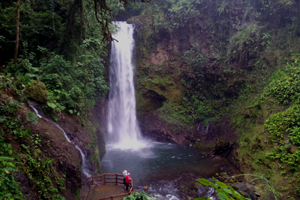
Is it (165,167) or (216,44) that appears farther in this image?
(216,44)

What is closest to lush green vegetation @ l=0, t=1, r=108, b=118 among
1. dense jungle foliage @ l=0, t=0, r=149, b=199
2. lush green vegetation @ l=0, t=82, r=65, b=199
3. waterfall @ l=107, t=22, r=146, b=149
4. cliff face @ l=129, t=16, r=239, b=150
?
dense jungle foliage @ l=0, t=0, r=149, b=199

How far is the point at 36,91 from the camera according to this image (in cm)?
649

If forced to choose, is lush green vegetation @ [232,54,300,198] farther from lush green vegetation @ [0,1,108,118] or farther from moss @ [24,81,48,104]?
moss @ [24,81,48,104]

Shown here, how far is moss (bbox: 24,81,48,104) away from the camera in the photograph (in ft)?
20.9

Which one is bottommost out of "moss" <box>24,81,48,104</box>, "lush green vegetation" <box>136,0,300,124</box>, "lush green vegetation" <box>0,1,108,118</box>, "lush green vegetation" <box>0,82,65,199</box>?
"lush green vegetation" <box>0,82,65,199</box>

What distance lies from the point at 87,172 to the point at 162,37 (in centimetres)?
1475

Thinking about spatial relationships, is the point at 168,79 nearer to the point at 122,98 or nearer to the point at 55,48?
the point at 122,98

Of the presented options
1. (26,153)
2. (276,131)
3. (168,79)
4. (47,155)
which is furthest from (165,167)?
(168,79)

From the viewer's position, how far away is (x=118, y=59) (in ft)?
54.9

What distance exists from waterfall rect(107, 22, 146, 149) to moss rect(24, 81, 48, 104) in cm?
977

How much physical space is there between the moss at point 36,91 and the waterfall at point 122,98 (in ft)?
32.0

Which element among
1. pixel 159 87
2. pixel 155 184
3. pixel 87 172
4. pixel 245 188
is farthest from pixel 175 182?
pixel 159 87

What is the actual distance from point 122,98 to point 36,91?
414 inches

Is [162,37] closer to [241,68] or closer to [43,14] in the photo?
[241,68]
